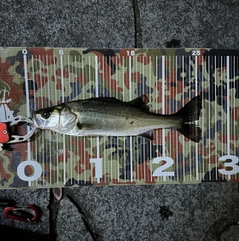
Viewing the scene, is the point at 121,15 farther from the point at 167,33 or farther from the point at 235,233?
the point at 235,233

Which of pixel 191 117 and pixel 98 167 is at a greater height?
pixel 191 117

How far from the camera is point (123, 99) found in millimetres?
2094

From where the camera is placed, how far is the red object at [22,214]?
205 centimetres

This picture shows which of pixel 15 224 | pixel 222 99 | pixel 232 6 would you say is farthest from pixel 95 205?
pixel 232 6

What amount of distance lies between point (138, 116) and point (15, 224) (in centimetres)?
115

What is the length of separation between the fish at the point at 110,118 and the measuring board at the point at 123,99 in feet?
0.23

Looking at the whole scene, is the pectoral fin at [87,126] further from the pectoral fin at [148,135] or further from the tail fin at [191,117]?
the tail fin at [191,117]

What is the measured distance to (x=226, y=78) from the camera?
214cm

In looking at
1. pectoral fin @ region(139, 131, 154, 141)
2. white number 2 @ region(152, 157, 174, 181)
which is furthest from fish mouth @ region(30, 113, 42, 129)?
white number 2 @ region(152, 157, 174, 181)

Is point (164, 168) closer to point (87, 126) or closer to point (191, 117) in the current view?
point (191, 117)

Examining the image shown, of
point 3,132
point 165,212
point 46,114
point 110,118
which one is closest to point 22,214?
point 3,132

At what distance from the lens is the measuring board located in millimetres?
2045

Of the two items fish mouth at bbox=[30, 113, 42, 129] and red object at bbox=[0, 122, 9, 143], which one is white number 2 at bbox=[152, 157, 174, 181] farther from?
red object at bbox=[0, 122, 9, 143]

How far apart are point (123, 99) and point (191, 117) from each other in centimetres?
49
